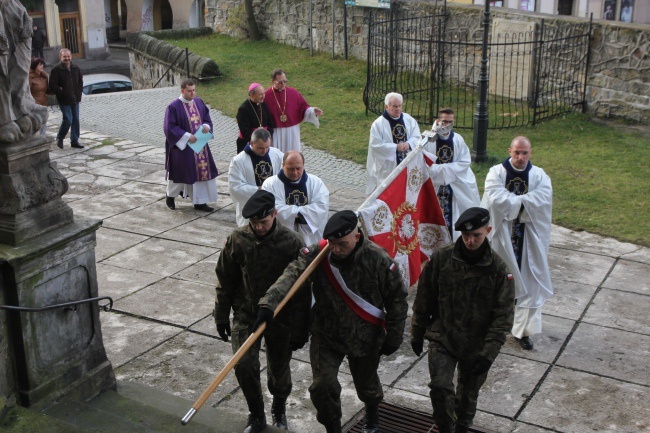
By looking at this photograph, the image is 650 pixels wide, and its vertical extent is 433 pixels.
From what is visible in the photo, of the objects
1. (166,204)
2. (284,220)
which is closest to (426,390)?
(284,220)

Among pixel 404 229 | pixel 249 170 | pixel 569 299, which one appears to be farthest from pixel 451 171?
pixel 249 170

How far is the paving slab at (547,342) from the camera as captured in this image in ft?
24.3

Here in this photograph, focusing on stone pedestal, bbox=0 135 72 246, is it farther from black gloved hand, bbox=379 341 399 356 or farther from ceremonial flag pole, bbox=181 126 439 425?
black gloved hand, bbox=379 341 399 356

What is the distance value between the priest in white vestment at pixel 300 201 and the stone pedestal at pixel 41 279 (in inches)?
81.9

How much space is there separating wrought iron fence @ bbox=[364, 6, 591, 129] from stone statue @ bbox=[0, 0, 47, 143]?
977 cm

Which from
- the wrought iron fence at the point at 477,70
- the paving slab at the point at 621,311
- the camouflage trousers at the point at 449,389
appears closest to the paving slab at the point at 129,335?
the camouflage trousers at the point at 449,389

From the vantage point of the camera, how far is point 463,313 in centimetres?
557

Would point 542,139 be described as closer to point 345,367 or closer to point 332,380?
point 345,367

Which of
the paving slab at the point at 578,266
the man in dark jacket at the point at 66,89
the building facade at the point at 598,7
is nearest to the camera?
the paving slab at the point at 578,266

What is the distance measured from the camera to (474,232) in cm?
543

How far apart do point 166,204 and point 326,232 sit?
6.50 metres

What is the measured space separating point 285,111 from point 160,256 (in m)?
2.75

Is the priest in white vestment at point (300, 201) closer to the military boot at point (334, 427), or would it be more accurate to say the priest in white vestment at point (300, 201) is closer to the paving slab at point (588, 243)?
the military boot at point (334, 427)

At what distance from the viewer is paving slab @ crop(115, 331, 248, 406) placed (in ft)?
22.3
